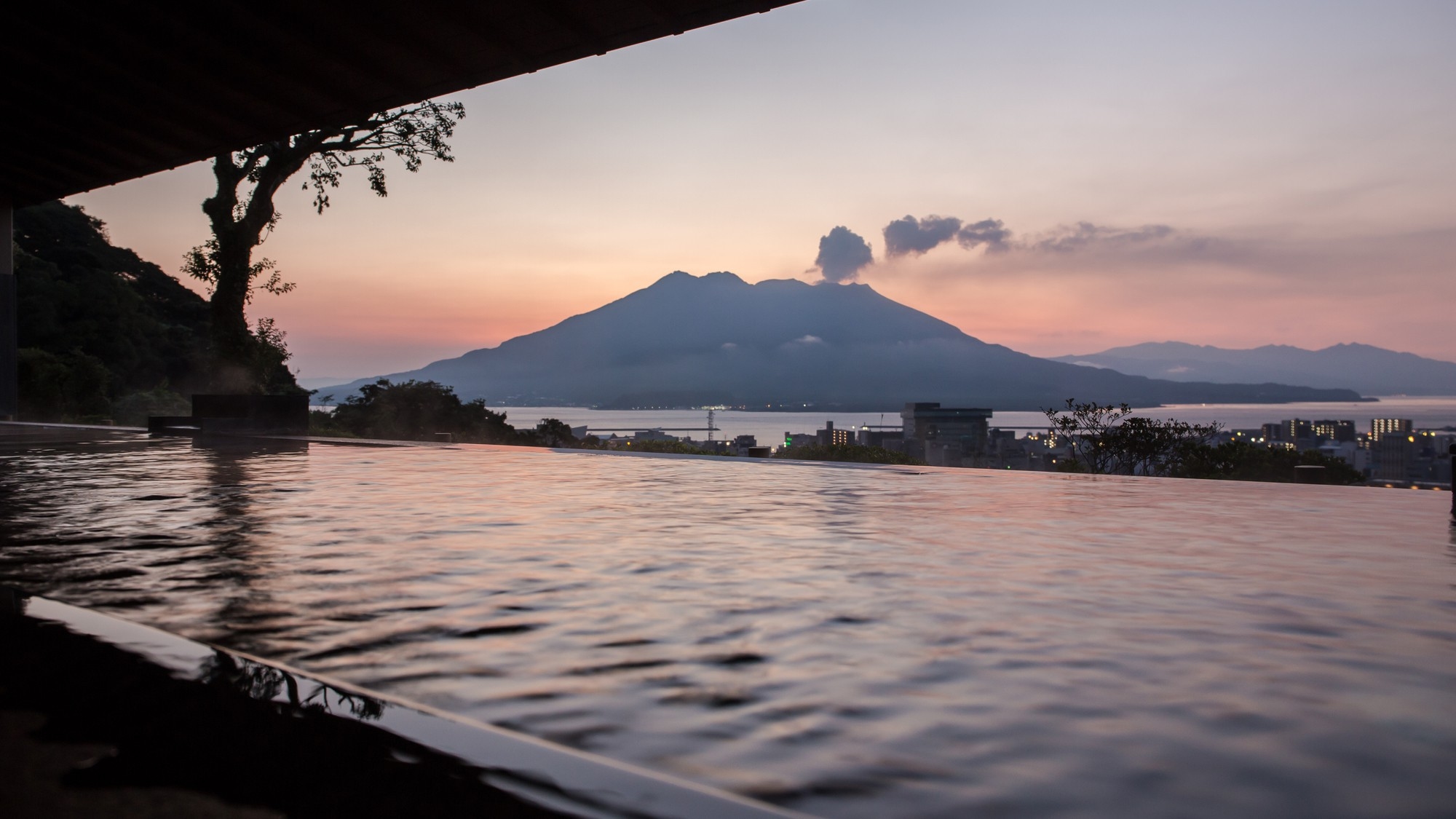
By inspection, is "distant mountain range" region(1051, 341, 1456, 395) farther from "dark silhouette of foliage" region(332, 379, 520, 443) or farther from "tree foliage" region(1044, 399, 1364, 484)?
"dark silhouette of foliage" region(332, 379, 520, 443)

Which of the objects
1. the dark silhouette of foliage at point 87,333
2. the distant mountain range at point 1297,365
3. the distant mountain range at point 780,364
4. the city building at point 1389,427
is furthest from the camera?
the distant mountain range at point 1297,365

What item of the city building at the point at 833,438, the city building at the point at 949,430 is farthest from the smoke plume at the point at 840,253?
the city building at the point at 833,438

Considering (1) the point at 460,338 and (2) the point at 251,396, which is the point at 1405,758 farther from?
(1) the point at 460,338

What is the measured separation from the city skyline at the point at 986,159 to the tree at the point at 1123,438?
6121 millimetres

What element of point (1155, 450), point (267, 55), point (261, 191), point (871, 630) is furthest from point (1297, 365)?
point (871, 630)

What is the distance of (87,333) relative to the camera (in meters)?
24.5

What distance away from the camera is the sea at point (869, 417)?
15682 mm

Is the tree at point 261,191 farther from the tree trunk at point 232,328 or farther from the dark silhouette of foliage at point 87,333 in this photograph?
the dark silhouette of foliage at point 87,333

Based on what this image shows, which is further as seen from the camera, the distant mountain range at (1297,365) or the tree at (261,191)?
the distant mountain range at (1297,365)

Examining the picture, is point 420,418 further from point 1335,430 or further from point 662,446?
point 1335,430

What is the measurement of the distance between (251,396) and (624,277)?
30852 millimetres

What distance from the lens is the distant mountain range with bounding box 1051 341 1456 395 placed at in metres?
61.3

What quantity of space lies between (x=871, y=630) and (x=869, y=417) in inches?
1809

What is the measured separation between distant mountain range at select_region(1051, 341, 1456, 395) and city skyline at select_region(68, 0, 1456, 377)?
29.7m
